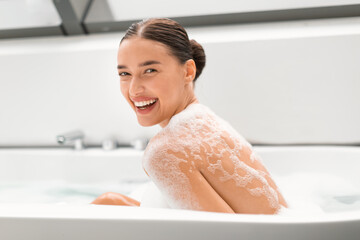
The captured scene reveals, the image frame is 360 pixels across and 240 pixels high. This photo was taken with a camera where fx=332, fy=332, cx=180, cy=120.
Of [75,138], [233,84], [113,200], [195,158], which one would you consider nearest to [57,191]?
[75,138]

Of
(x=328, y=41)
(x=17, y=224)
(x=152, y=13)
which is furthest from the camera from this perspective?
(x=152, y=13)

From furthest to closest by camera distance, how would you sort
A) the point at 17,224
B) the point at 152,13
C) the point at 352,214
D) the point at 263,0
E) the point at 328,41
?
1. the point at 152,13
2. the point at 263,0
3. the point at 328,41
4. the point at 17,224
5. the point at 352,214

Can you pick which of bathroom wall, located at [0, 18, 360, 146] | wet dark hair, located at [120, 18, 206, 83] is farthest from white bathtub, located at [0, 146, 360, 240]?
bathroom wall, located at [0, 18, 360, 146]

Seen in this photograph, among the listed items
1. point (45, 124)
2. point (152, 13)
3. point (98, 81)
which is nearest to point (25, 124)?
point (45, 124)

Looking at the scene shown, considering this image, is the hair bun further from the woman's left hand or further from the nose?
the woman's left hand

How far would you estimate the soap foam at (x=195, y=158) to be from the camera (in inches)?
35.5

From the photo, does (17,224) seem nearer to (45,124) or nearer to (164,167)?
(164,167)

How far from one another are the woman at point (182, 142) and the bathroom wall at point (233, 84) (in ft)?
2.69

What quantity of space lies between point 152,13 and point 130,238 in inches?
55.9

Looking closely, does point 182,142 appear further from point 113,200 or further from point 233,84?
point 233,84

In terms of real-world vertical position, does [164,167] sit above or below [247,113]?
above

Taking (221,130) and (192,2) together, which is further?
(192,2)

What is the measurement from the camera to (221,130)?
976 millimetres

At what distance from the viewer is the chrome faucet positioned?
184cm
